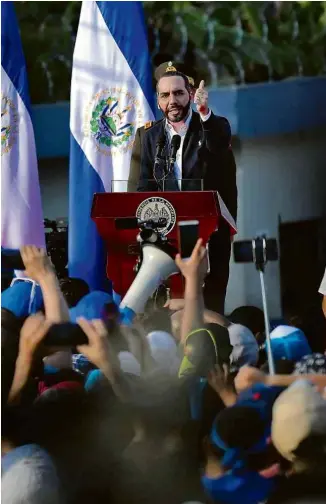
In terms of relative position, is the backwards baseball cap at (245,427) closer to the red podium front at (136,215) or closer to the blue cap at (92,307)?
the red podium front at (136,215)

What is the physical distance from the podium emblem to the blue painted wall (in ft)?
1.22

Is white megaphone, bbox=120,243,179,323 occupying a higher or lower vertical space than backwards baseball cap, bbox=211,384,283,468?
higher

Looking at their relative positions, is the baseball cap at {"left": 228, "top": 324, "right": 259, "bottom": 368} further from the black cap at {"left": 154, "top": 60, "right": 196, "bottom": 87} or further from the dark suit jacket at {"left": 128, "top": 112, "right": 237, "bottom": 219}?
the black cap at {"left": 154, "top": 60, "right": 196, "bottom": 87}

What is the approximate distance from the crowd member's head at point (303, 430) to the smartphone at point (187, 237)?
599 mm

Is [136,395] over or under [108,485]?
over

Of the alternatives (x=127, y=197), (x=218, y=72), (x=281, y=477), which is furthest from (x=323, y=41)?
(x=281, y=477)

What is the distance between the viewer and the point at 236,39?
4.36 metres

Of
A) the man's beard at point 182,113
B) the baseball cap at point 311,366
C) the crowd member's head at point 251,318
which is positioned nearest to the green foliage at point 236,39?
the man's beard at point 182,113

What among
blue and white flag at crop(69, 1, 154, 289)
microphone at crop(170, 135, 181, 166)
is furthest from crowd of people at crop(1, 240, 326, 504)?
microphone at crop(170, 135, 181, 166)

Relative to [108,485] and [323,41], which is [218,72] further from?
[108,485]

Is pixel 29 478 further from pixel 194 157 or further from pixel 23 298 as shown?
pixel 194 157

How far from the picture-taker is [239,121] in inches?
168

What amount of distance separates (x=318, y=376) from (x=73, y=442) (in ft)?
2.92

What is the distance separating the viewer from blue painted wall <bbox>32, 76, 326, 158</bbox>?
14.0 feet
